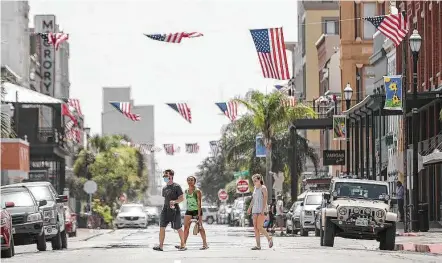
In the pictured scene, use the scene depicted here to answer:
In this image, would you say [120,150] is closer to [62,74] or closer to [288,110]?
[62,74]

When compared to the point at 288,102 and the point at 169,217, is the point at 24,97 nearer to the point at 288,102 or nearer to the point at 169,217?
the point at 288,102

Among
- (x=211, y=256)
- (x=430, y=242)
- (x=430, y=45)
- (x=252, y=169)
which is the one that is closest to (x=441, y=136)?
(x=430, y=45)

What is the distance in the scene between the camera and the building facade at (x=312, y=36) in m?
102

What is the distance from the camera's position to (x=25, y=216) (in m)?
32.2

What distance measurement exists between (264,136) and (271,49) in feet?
93.4

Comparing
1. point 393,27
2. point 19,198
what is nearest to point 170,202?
point 19,198

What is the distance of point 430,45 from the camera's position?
185ft

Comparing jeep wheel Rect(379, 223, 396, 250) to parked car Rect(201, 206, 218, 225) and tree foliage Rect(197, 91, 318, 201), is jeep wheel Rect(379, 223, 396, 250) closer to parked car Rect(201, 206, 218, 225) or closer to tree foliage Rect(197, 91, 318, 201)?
tree foliage Rect(197, 91, 318, 201)

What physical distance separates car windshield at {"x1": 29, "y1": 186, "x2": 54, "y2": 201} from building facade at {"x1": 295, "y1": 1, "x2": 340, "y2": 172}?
6601 centimetres

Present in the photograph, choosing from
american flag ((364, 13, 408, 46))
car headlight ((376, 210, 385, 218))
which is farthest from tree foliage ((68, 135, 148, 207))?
car headlight ((376, 210, 385, 218))

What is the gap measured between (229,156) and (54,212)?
5157 centimetres

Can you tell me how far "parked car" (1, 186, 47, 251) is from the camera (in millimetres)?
32094

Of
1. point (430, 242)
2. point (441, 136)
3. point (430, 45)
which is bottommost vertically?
point (430, 242)

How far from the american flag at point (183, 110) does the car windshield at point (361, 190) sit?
26.7 m
